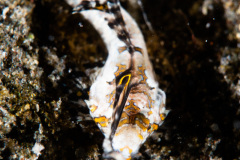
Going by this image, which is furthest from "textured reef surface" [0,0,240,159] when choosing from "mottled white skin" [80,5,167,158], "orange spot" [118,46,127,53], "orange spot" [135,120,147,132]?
"orange spot" [118,46,127,53]

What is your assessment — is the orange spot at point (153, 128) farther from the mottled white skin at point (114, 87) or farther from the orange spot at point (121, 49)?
the orange spot at point (121, 49)

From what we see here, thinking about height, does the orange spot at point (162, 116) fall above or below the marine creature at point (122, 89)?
below

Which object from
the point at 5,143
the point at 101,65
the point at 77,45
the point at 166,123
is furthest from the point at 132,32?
the point at 5,143

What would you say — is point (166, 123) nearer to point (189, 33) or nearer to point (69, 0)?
point (189, 33)

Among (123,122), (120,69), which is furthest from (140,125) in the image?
(120,69)

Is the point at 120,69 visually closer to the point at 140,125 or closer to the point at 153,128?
the point at 140,125

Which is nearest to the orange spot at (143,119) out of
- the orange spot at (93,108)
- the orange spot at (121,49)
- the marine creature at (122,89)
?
the marine creature at (122,89)
